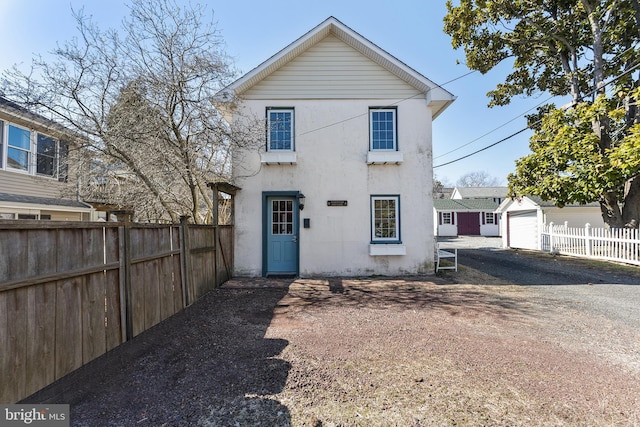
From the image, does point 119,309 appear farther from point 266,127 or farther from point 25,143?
point 25,143

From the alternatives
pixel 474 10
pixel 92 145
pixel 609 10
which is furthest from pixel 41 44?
pixel 609 10

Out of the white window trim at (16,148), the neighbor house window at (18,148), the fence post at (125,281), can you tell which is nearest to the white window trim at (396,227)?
the fence post at (125,281)

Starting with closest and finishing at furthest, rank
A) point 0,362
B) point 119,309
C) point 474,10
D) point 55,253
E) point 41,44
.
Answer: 1. point 0,362
2. point 55,253
3. point 119,309
4. point 41,44
5. point 474,10

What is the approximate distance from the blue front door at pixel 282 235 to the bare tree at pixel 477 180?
67.2 metres

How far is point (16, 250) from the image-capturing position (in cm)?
256

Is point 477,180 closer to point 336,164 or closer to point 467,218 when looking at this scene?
point 467,218

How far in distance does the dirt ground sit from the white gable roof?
19.1 feet

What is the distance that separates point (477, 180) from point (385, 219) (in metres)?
67.7

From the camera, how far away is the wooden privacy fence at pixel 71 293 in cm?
250

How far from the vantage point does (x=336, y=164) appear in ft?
28.4

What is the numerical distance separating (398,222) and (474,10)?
10.0m

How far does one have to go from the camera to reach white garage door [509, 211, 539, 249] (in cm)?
1644

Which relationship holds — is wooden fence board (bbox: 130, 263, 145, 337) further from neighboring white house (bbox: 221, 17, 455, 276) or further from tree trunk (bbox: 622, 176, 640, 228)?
tree trunk (bbox: 622, 176, 640, 228)

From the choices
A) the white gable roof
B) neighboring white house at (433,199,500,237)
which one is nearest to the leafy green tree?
the white gable roof
